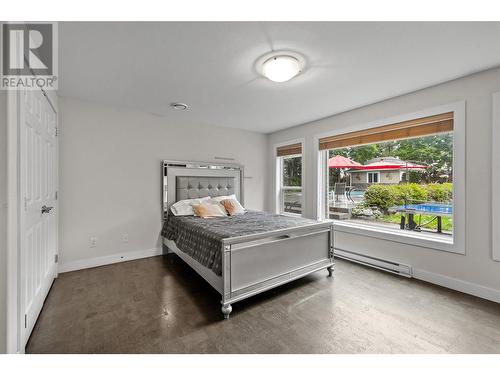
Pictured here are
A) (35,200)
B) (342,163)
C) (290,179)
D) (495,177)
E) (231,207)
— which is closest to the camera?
(35,200)

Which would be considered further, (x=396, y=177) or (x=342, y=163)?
(x=342, y=163)

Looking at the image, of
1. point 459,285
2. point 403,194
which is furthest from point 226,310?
point 403,194

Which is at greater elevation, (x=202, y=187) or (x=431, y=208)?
(x=202, y=187)

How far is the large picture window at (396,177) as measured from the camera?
260 cm

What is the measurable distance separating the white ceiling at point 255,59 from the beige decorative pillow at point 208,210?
4.91 feet

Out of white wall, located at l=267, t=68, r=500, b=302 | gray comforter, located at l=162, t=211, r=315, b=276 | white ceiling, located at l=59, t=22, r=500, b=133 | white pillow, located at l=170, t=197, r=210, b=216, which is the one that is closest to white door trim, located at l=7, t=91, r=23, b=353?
white ceiling, located at l=59, t=22, r=500, b=133

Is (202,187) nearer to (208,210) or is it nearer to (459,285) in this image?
(208,210)

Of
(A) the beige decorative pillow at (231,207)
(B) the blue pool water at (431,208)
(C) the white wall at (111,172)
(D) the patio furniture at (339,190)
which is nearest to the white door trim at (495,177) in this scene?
(B) the blue pool water at (431,208)

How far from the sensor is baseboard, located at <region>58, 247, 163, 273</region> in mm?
2820

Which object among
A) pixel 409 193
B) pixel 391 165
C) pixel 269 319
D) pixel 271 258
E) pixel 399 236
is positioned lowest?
pixel 269 319

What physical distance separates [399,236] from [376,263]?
48cm

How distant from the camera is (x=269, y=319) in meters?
1.83
